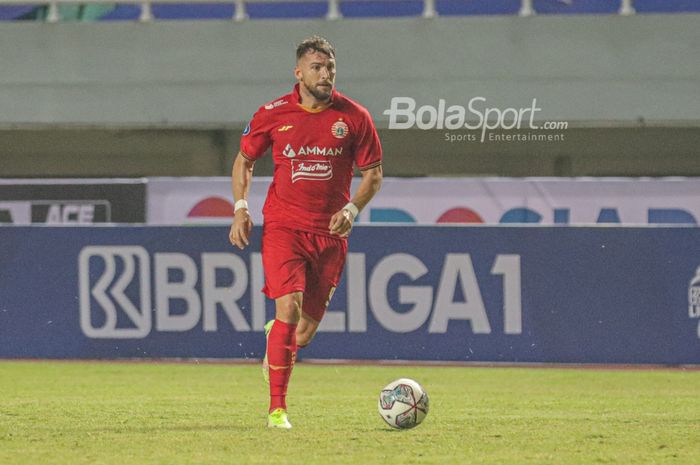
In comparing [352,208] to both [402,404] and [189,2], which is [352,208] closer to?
[402,404]

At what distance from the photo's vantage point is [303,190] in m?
7.64

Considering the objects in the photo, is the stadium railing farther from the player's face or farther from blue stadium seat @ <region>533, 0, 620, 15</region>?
the player's face

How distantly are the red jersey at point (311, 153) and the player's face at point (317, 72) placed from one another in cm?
14

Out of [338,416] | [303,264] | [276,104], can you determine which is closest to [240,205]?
[303,264]

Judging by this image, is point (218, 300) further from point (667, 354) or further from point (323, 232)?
point (323, 232)

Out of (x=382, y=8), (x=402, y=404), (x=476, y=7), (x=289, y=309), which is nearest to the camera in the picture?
(x=289, y=309)

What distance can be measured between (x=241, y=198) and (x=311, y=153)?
464 mm

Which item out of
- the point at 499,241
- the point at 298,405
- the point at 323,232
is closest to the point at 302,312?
the point at 323,232

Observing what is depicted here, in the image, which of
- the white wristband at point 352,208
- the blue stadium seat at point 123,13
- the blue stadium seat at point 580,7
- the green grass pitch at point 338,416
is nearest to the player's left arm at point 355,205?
the white wristband at point 352,208

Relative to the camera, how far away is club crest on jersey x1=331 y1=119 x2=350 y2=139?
760 cm

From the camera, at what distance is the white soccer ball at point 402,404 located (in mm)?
7484

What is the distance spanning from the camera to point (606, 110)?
57.0 ft

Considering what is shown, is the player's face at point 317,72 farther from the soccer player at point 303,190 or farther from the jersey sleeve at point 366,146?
the jersey sleeve at point 366,146

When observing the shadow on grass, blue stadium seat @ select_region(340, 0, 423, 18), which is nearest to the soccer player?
the shadow on grass
